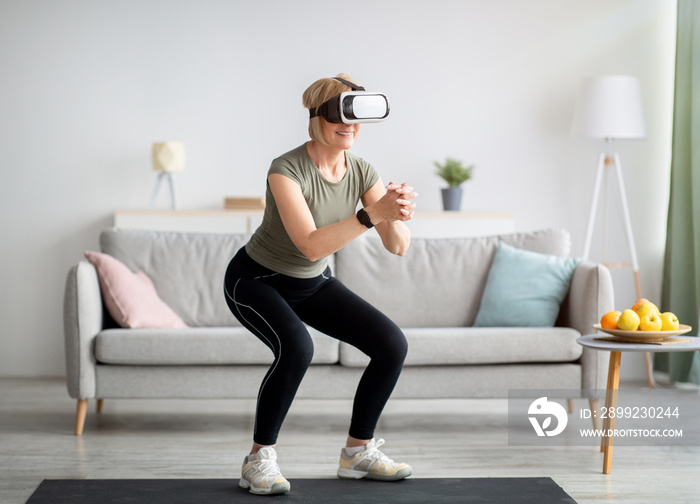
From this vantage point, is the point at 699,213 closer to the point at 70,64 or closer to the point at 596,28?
the point at 596,28

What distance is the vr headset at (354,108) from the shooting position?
232 centimetres

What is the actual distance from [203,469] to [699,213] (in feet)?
9.39

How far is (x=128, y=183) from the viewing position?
4766mm

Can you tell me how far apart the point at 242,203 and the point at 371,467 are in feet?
7.50

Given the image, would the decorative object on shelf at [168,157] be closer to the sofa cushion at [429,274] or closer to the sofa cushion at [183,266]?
the sofa cushion at [183,266]

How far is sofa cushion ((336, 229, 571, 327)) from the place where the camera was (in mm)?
3768

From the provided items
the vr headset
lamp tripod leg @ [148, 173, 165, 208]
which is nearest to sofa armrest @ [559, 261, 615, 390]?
the vr headset

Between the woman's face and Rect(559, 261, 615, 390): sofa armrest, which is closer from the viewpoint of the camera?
the woman's face

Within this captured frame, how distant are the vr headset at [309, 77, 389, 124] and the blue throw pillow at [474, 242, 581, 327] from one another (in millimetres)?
1486

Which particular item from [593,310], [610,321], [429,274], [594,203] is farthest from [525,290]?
[594,203]

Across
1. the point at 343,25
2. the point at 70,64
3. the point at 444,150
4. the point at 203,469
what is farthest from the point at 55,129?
the point at 203,469

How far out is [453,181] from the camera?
4.61 meters

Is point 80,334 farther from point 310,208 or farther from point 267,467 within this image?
point 310,208
